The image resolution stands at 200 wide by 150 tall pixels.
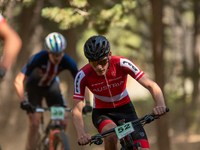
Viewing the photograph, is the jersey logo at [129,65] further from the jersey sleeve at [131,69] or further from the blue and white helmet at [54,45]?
the blue and white helmet at [54,45]

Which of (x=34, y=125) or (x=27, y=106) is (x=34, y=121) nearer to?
(x=34, y=125)

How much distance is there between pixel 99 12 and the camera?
9.35 metres

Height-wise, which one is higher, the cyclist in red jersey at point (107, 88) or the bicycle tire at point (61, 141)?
the cyclist in red jersey at point (107, 88)

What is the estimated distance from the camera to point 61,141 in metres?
5.54

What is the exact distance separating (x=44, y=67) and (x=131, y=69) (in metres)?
2.71

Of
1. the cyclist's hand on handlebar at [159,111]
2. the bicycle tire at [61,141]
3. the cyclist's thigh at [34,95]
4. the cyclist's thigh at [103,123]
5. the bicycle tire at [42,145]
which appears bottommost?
the bicycle tire at [42,145]

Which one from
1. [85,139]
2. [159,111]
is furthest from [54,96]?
[159,111]

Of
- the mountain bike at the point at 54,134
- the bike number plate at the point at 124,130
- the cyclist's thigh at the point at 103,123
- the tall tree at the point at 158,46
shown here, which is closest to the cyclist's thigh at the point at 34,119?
the mountain bike at the point at 54,134

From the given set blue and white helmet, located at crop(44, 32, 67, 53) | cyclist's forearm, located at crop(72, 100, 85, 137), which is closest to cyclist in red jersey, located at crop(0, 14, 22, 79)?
cyclist's forearm, located at crop(72, 100, 85, 137)

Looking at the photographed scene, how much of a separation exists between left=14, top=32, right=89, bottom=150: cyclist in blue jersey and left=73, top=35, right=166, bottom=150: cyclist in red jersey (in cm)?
185

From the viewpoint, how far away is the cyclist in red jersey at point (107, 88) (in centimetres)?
399

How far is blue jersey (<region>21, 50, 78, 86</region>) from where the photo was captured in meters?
6.25

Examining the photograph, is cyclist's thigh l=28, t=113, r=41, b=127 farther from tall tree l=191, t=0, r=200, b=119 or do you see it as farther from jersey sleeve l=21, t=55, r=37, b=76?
tall tree l=191, t=0, r=200, b=119

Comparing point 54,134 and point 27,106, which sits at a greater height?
point 27,106
